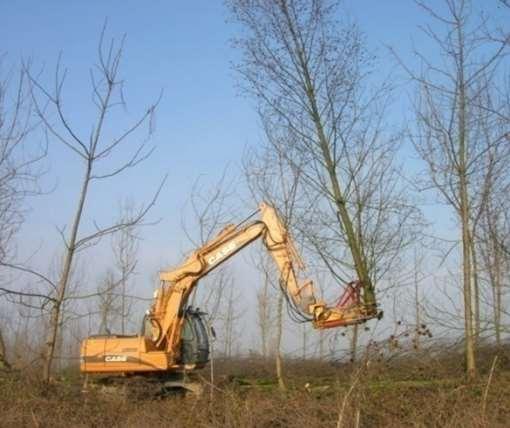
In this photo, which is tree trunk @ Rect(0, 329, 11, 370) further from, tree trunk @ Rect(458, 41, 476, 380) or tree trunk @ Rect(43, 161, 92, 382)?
tree trunk @ Rect(458, 41, 476, 380)

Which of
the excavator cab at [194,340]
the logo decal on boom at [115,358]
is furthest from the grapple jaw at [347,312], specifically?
the logo decal on boom at [115,358]

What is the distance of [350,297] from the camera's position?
1361 centimetres

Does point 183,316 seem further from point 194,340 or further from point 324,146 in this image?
point 324,146

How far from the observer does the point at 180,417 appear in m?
10.0

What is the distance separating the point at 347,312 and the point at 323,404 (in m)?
4.48

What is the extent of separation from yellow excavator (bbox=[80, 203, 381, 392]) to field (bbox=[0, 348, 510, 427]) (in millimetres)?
2397

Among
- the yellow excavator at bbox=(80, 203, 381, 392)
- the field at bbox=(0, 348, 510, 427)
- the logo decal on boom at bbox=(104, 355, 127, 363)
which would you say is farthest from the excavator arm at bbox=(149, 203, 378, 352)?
the field at bbox=(0, 348, 510, 427)

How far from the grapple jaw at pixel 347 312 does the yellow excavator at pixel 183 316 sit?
541 millimetres

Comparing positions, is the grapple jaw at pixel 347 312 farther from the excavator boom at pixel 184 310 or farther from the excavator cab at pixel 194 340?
the excavator cab at pixel 194 340

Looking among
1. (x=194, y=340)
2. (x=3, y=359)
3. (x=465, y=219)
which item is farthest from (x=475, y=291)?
(x=3, y=359)

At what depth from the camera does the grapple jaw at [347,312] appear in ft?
43.8

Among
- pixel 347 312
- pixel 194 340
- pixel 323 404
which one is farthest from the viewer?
pixel 194 340

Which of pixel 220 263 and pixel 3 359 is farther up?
pixel 220 263

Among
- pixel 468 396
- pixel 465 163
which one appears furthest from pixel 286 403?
pixel 465 163
